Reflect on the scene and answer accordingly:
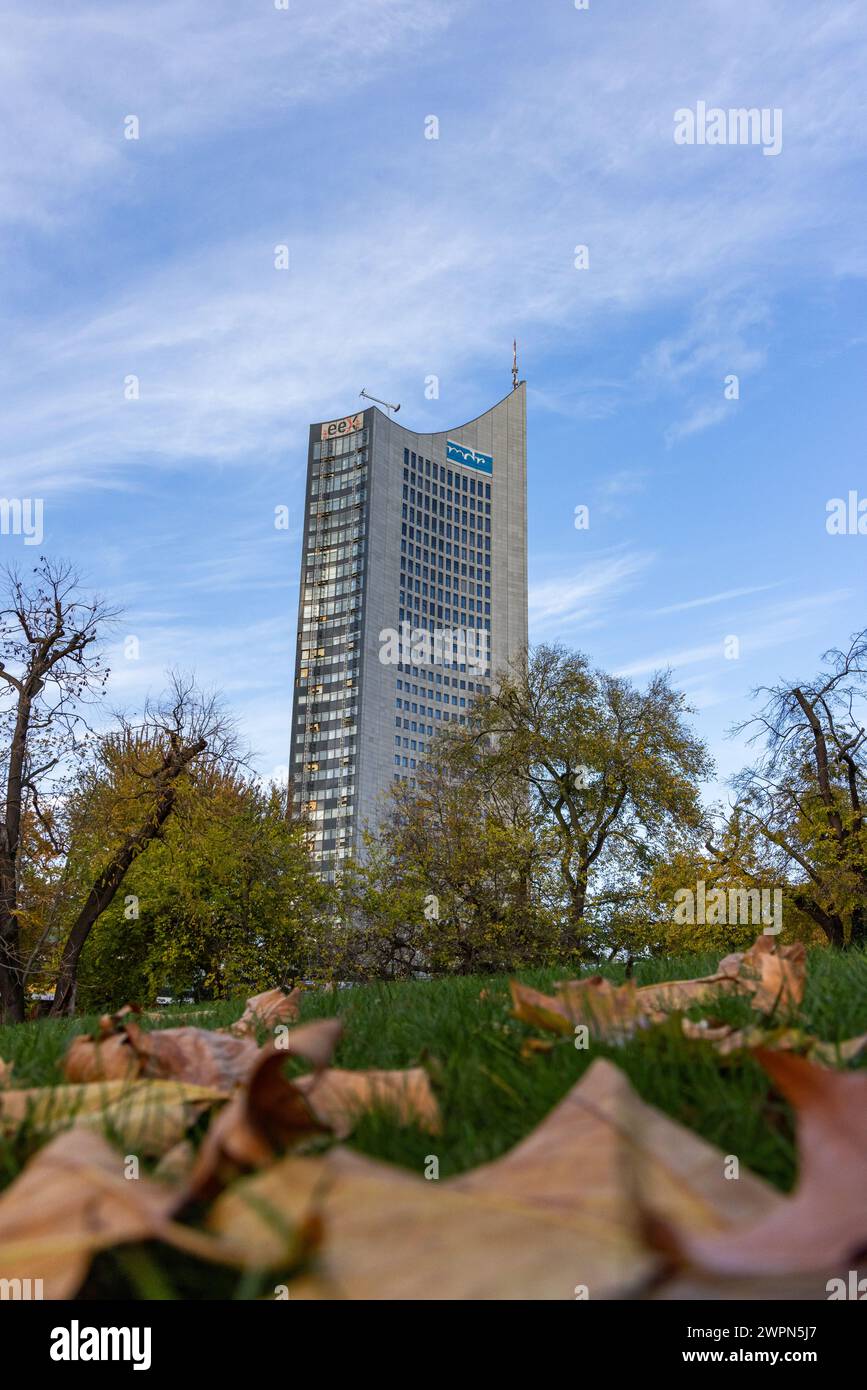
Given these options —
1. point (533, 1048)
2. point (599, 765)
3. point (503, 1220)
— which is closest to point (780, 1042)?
point (533, 1048)

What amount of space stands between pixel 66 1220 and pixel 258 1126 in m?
0.39

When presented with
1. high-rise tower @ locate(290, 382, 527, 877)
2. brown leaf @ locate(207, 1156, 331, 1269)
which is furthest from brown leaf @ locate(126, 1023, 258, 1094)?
high-rise tower @ locate(290, 382, 527, 877)

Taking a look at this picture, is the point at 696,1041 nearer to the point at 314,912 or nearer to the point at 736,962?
the point at 736,962

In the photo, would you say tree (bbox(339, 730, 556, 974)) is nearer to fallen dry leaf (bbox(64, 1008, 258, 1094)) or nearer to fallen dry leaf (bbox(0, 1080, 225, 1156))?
fallen dry leaf (bbox(64, 1008, 258, 1094))

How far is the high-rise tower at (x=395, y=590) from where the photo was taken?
155 meters

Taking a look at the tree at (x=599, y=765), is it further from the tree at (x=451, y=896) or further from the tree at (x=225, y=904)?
the tree at (x=225, y=904)

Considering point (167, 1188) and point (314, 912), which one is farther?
point (314, 912)

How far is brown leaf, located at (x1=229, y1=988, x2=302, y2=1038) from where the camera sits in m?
3.50

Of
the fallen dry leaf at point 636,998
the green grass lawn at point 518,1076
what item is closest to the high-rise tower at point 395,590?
the fallen dry leaf at point 636,998

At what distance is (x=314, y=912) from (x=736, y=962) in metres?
22.1

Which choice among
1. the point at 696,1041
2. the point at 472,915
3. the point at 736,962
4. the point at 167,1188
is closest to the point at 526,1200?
the point at 167,1188
